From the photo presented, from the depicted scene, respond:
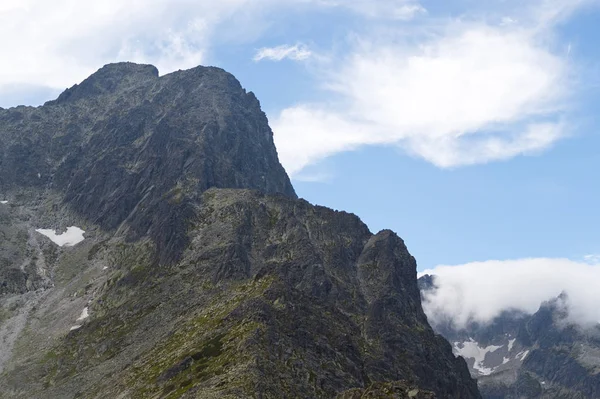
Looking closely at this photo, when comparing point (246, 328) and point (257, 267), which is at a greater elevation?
point (257, 267)

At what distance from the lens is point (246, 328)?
138500 mm

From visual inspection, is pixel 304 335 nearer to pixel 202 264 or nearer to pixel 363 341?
pixel 363 341

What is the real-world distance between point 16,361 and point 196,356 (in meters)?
74.3

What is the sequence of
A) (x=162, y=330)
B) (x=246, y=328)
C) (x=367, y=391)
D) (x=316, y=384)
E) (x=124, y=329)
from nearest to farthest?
1. (x=367, y=391)
2. (x=316, y=384)
3. (x=246, y=328)
4. (x=162, y=330)
5. (x=124, y=329)

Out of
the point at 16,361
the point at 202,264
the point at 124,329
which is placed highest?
the point at 202,264

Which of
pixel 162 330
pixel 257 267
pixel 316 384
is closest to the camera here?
pixel 316 384

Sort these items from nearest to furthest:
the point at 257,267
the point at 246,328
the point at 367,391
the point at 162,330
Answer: the point at 367,391, the point at 246,328, the point at 162,330, the point at 257,267

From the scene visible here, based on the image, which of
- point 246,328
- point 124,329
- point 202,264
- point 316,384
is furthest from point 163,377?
point 202,264

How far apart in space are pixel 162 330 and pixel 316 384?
176ft

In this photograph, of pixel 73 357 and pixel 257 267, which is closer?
pixel 73 357

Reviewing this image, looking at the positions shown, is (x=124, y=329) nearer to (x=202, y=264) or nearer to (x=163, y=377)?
(x=202, y=264)

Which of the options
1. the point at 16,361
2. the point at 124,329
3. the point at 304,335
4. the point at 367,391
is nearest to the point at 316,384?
the point at 304,335

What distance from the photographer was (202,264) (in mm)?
198375

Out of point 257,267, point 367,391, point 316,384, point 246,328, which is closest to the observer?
point 367,391
